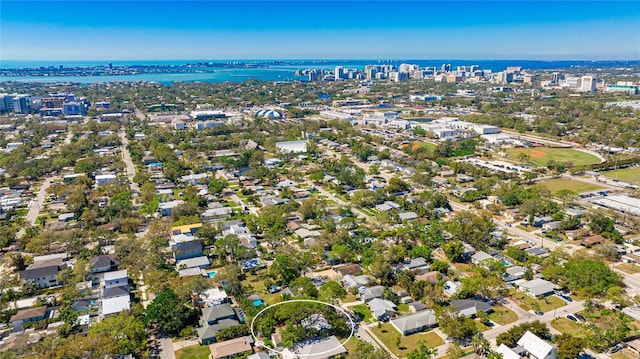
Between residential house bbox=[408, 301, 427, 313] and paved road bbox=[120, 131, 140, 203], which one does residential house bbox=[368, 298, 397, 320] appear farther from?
paved road bbox=[120, 131, 140, 203]

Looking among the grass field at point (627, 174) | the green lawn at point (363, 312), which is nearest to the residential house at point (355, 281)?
the green lawn at point (363, 312)

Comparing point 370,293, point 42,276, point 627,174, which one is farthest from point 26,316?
point 627,174

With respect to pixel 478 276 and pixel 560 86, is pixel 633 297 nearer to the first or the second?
pixel 478 276

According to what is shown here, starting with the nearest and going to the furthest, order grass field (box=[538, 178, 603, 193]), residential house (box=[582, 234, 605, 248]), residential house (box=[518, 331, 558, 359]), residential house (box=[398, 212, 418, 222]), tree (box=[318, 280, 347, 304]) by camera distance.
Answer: residential house (box=[518, 331, 558, 359]) < tree (box=[318, 280, 347, 304]) < residential house (box=[582, 234, 605, 248]) < residential house (box=[398, 212, 418, 222]) < grass field (box=[538, 178, 603, 193])

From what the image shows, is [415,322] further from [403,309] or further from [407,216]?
[407,216]

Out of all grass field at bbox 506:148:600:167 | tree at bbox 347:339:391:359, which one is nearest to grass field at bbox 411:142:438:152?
grass field at bbox 506:148:600:167

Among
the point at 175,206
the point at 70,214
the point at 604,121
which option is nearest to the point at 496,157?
the point at 604,121
